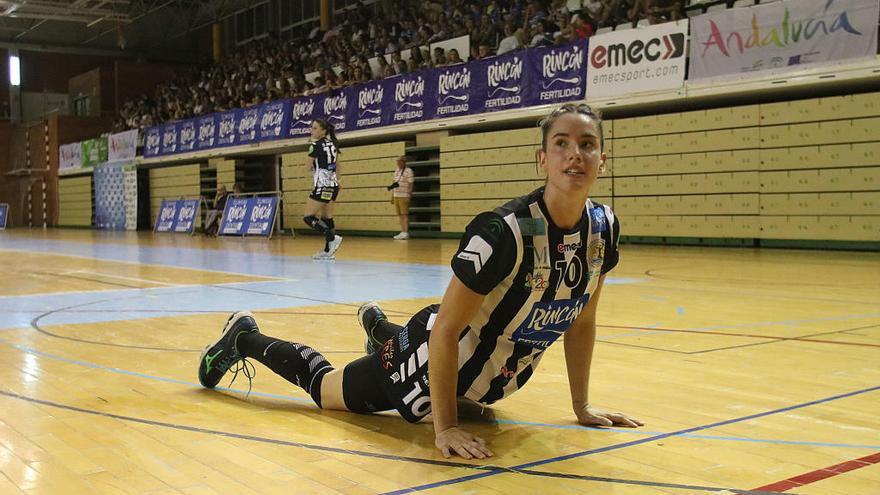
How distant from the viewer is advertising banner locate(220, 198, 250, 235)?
23.0m

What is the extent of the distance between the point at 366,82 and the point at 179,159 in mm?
10829

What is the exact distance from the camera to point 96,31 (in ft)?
120

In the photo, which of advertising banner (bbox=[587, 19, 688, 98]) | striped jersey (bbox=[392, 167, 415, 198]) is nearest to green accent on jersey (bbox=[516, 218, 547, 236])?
advertising banner (bbox=[587, 19, 688, 98])

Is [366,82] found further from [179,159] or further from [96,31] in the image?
[96,31]

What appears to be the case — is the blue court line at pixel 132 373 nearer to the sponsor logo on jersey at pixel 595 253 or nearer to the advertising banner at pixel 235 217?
the sponsor logo on jersey at pixel 595 253

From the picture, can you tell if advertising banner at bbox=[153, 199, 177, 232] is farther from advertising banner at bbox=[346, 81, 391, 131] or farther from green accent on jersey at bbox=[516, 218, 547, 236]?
green accent on jersey at bbox=[516, 218, 547, 236]

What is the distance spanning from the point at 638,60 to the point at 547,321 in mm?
12341

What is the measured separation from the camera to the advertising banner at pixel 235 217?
23.0 meters

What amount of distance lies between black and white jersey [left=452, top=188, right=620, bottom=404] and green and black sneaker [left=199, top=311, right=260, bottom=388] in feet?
3.79

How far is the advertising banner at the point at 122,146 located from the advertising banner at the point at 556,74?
1912 cm

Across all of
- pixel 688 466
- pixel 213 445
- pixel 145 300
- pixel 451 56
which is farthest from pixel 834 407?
pixel 451 56

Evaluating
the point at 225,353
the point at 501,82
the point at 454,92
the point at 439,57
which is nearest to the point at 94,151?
the point at 439,57

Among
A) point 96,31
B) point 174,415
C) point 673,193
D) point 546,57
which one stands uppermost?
point 96,31

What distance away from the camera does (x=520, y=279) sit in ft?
8.85
